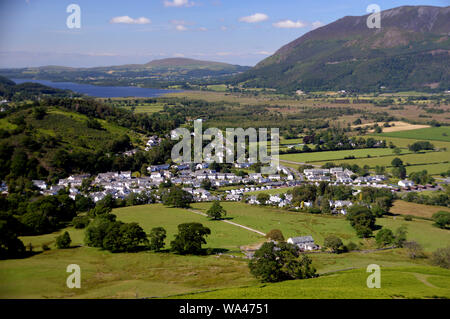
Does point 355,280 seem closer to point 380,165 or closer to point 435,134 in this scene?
point 380,165

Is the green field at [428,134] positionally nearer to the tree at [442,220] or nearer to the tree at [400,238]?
the tree at [442,220]

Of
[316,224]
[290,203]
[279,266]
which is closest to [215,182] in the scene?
[290,203]

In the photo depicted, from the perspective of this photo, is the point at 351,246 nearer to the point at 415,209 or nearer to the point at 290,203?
the point at 290,203

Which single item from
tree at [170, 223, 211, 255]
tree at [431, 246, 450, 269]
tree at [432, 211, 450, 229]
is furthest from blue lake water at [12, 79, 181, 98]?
tree at [431, 246, 450, 269]

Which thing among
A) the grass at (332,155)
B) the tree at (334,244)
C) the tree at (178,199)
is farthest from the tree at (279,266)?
the grass at (332,155)
